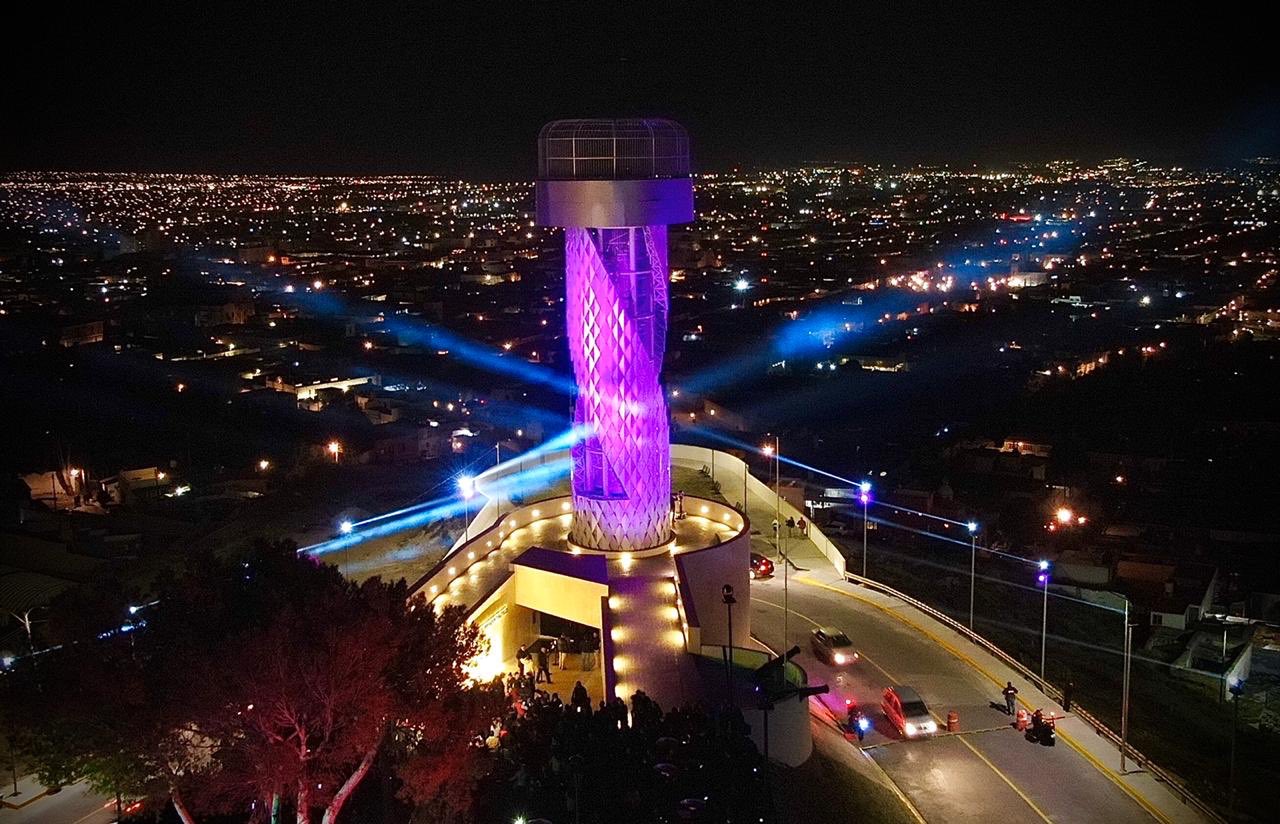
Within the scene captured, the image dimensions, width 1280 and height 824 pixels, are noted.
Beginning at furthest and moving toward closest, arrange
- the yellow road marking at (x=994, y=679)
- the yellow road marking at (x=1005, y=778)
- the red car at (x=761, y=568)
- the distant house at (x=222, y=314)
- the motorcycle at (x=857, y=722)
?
the distant house at (x=222, y=314)
the red car at (x=761, y=568)
the motorcycle at (x=857, y=722)
the yellow road marking at (x=994, y=679)
the yellow road marking at (x=1005, y=778)

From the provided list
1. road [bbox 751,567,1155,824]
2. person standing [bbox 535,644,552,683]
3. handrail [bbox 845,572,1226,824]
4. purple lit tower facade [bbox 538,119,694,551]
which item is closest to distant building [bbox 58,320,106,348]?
purple lit tower facade [bbox 538,119,694,551]

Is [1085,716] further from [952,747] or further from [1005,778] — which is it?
[1005,778]

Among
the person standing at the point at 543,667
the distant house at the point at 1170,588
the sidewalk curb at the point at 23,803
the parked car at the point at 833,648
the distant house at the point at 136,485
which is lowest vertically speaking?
the distant house at the point at 1170,588

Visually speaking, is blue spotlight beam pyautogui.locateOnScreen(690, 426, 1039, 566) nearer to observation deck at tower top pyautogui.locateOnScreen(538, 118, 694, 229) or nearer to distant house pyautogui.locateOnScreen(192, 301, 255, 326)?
observation deck at tower top pyautogui.locateOnScreen(538, 118, 694, 229)

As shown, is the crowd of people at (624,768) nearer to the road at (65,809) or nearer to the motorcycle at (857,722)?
the motorcycle at (857,722)

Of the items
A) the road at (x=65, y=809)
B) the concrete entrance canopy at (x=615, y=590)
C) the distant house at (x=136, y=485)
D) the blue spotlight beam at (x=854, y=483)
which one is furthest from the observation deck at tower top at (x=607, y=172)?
the distant house at (x=136, y=485)

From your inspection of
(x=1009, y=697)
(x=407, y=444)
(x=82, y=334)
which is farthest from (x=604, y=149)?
(x=82, y=334)
